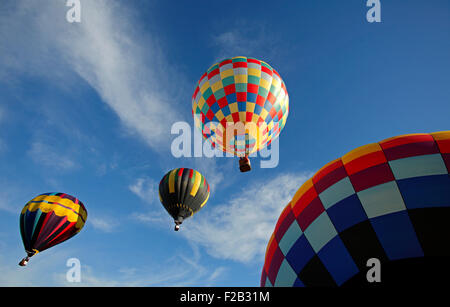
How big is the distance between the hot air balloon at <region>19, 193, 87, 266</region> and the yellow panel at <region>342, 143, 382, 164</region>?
550 inches

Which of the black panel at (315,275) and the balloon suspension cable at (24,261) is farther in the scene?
the balloon suspension cable at (24,261)

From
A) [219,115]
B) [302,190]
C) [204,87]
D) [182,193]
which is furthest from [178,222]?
[302,190]

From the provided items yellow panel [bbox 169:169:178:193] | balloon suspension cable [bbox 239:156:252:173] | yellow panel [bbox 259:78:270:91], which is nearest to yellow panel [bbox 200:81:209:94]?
yellow panel [bbox 259:78:270:91]

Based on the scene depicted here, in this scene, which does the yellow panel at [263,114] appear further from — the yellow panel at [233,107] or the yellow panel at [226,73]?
the yellow panel at [226,73]

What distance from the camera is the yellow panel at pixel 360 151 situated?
3726 millimetres

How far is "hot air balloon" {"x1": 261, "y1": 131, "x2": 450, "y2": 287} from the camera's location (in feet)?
9.84

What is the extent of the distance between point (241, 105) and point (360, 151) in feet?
23.5

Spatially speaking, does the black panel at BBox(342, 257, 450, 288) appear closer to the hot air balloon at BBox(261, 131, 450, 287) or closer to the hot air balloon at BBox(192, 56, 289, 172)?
the hot air balloon at BBox(261, 131, 450, 287)

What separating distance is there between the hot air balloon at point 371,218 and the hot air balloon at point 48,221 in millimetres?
12589

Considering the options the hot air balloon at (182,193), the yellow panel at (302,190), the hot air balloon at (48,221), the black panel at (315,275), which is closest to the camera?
the black panel at (315,275)

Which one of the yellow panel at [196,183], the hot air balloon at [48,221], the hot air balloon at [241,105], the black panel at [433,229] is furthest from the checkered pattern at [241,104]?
the hot air balloon at [48,221]

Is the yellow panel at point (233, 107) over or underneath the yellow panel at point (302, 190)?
over

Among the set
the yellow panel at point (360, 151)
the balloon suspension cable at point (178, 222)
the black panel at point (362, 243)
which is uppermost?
the balloon suspension cable at point (178, 222)
